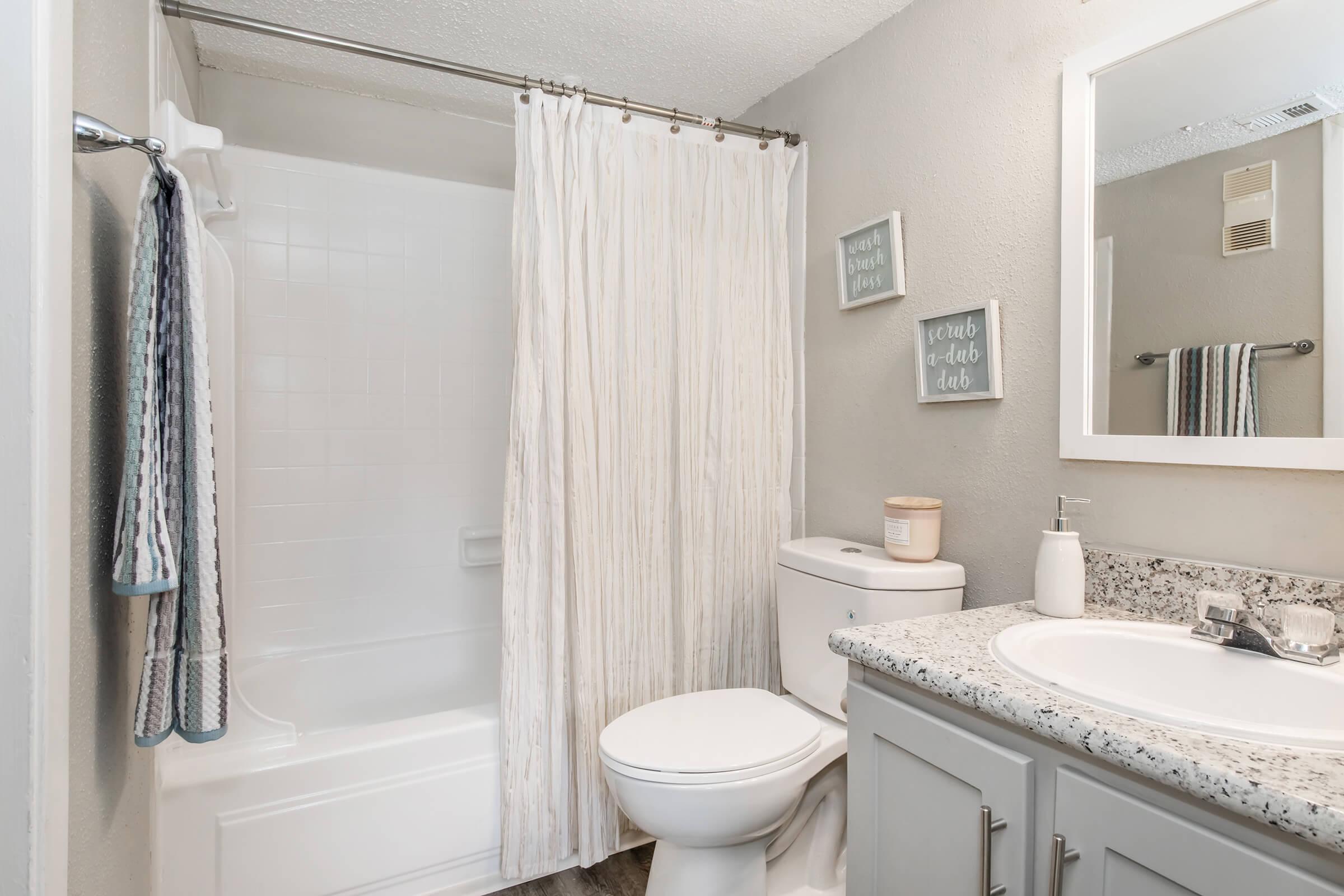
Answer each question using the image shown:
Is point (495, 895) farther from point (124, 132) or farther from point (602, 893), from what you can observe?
point (124, 132)

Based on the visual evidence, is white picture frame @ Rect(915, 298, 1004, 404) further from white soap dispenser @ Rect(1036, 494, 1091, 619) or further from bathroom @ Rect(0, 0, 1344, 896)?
white soap dispenser @ Rect(1036, 494, 1091, 619)

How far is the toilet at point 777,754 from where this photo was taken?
4.60 ft

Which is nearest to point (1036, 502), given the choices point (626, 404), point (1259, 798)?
point (1259, 798)

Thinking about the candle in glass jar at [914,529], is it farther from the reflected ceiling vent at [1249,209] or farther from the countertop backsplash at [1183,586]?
the reflected ceiling vent at [1249,209]

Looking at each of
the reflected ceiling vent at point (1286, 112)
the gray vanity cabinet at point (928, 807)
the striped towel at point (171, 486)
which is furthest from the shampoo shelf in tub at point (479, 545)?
the reflected ceiling vent at point (1286, 112)

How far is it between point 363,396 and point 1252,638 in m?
2.56

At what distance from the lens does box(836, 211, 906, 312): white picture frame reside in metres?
1.79

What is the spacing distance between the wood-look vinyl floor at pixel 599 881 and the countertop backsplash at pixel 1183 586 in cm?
131

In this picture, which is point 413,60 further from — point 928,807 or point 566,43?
point 928,807

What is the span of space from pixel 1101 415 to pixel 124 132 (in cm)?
184

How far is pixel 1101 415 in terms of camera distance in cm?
133

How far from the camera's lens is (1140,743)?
72 cm

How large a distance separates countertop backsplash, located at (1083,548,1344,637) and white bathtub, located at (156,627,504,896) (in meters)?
1.49

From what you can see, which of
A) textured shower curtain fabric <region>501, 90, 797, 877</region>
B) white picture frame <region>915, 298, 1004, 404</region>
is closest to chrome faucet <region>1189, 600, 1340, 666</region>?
white picture frame <region>915, 298, 1004, 404</region>
